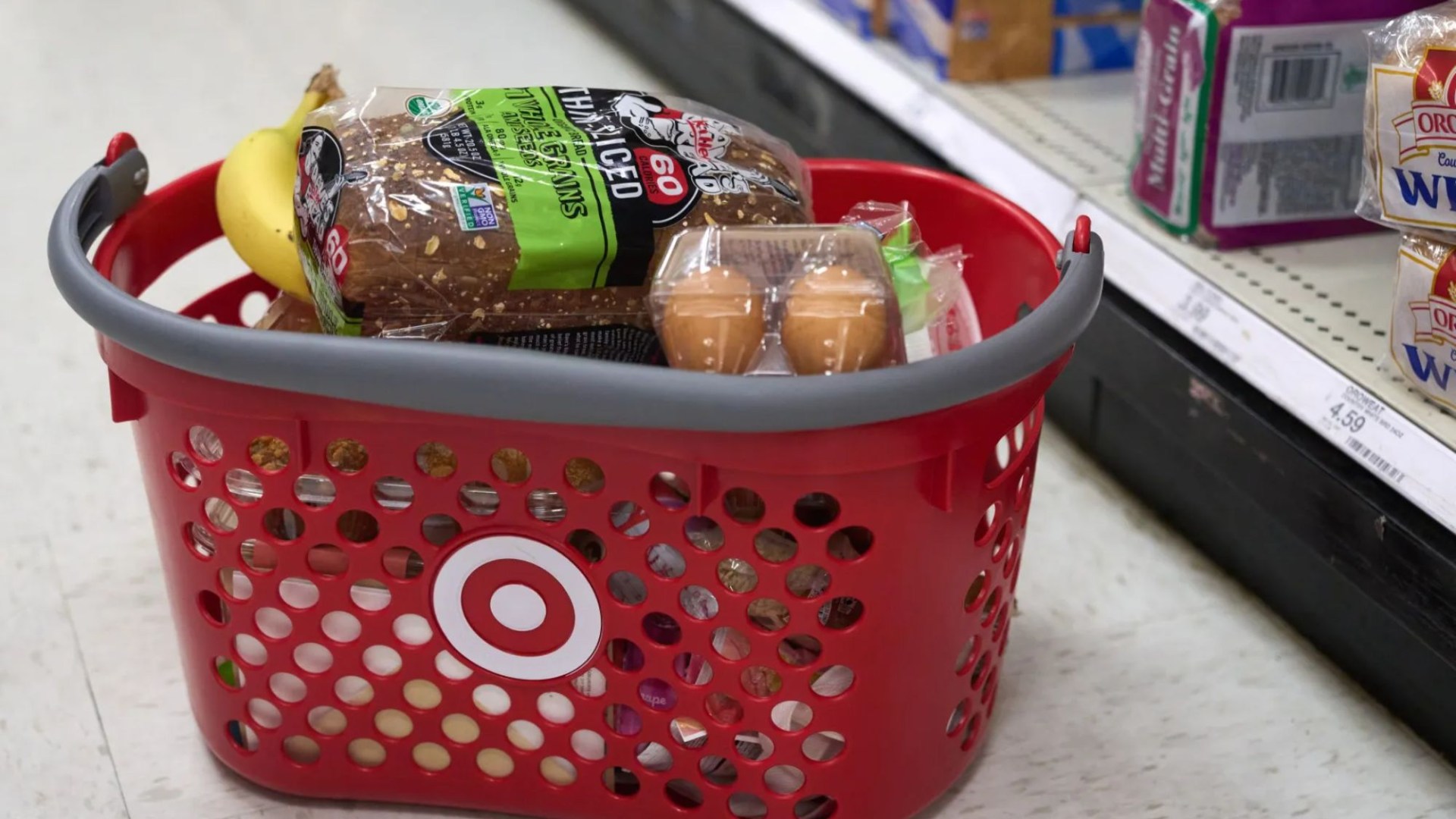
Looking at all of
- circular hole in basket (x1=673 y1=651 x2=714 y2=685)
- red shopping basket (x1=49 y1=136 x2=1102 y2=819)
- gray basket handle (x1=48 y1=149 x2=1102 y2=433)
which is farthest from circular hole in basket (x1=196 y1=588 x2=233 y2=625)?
circular hole in basket (x1=673 y1=651 x2=714 y2=685)

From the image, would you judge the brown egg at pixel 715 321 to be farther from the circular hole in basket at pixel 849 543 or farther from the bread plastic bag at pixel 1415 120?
the bread plastic bag at pixel 1415 120

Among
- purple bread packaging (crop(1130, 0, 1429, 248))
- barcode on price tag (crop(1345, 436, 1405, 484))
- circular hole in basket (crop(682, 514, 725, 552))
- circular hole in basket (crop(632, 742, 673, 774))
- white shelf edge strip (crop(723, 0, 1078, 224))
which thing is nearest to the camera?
circular hole in basket (crop(682, 514, 725, 552))

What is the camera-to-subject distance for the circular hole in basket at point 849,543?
Result: 920 millimetres

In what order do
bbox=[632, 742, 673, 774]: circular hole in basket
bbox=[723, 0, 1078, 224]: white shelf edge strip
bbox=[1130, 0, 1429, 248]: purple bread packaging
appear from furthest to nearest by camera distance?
bbox=[723, 0, 1078, 224]: white shelf edge strip, bbox=[1130, 0, 1429, 248]: purple bread packaging, bbox=[632, 742, 673, 774]: circular hole in basket

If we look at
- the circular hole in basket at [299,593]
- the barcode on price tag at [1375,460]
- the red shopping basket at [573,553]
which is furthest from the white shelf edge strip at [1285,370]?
the circular hole in basket at [299,593]

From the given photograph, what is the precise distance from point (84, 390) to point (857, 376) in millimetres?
1121

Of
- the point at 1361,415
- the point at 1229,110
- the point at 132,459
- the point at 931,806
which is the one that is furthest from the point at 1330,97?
the point at 132,459

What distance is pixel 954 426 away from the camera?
85 centimetres

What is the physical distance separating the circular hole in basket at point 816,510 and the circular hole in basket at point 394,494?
251 mm

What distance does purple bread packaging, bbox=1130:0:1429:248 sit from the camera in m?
1.28

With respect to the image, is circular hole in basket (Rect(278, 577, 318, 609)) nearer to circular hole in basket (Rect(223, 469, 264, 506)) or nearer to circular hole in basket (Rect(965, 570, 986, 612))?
circular hole in basket (Rect(223, 469, 264, 506))

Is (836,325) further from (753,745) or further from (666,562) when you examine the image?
(753,745)

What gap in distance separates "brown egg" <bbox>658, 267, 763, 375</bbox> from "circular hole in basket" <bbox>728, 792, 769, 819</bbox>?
13.2 inches

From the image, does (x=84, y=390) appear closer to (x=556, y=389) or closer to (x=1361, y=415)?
(x=556, y=389)
